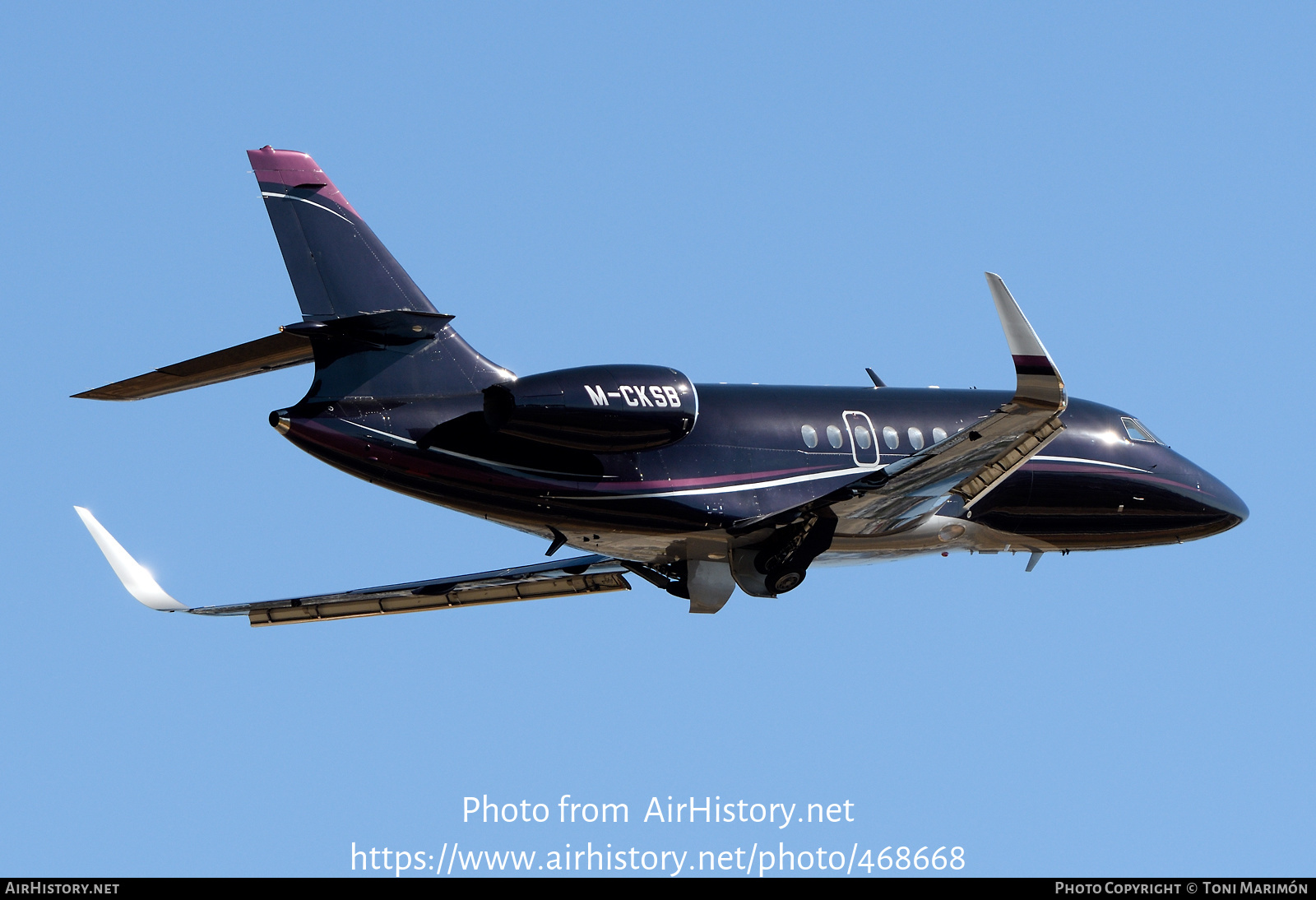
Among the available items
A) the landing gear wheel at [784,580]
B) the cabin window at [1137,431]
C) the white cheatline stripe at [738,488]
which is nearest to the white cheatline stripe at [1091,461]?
the cabin window at [1137,431]

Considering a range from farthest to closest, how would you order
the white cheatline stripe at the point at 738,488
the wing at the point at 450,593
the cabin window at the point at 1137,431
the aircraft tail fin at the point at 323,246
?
the cabin window at the point at 1137,431, the wing at the point at 450,593, the white cheatline stripe at the point at 738,488, the aircraft tail fin at the point at 323,246

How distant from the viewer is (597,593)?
79.7 feet

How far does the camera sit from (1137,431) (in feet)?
82.8

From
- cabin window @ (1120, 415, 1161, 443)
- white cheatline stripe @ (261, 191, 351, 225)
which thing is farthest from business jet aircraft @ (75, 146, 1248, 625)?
cabin window @ (1120, 415, 1161, 443)

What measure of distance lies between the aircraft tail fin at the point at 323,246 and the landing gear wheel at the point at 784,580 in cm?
581

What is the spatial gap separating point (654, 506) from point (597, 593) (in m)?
3.72

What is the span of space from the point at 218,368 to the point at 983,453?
30.0ft

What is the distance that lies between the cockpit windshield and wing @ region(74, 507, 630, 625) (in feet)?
26.5

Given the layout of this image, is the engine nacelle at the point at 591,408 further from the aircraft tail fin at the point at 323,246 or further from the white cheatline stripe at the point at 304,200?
the white cheatline stripe at the point at 304,200

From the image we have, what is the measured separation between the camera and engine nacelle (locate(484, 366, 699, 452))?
63.3 ft

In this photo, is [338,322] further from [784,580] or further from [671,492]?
[784,580]

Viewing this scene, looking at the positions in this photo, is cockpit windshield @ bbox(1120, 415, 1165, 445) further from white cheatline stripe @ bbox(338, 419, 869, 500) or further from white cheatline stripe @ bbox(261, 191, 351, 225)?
white cheatline stripe @ bbox(261, 191, 351, 225)

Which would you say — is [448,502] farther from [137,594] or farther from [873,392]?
[873,392]

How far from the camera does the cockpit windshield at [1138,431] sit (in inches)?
989
